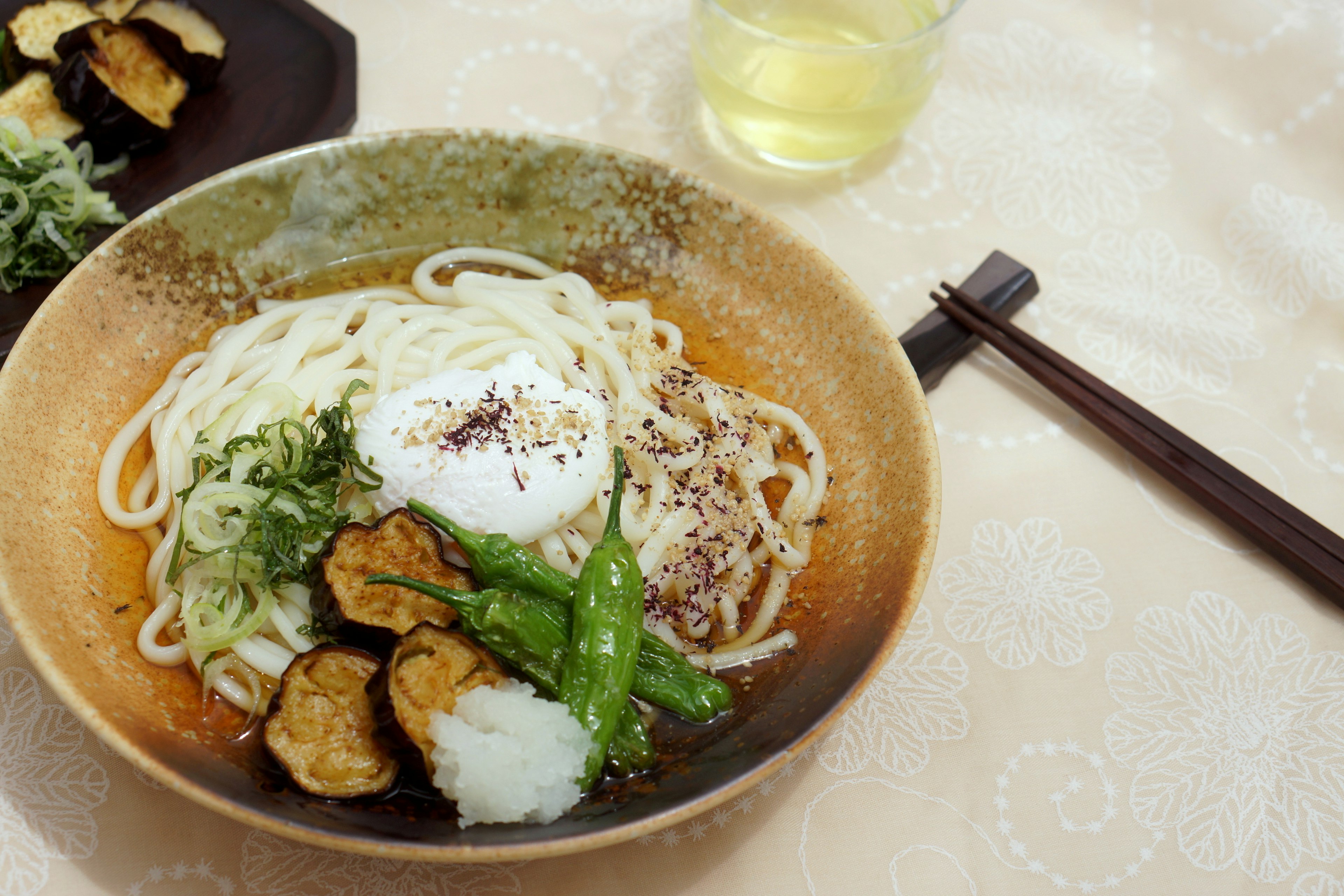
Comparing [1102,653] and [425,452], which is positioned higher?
[1102,653]

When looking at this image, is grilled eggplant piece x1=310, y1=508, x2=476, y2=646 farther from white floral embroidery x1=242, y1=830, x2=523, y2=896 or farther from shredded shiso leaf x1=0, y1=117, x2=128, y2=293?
shredded shiso leaf x1=0, y1=117, x2=128, y2=293

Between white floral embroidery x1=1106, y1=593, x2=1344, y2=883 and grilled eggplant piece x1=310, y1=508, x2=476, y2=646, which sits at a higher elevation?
white floral embroidery x1=1106, y1=593, x2=1344, y2=883

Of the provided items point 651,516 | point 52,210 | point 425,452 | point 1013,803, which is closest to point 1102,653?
point 1013,803

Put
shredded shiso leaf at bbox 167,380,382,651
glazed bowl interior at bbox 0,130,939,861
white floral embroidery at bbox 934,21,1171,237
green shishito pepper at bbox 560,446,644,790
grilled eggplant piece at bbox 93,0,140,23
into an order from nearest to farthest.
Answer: glazed bowl interior at bbox 0,130,939,861, green shishito pepper at bbox 560,446,644,790, shredded shiso leaf at bbox 167,380,382,651, grilled eggplant piece at bbox 93,0,140,23, white floral embroidery at bbox 934,21,1171,237

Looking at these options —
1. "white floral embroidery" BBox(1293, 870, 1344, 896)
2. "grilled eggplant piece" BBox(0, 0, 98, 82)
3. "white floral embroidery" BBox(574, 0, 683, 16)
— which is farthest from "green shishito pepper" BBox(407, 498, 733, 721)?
"white floral embroidery" BBox(574, 0, 683, 16)

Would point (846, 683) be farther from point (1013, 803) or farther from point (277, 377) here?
point (277, 377)

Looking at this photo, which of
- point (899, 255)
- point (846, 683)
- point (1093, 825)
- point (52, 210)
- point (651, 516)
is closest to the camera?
point (846, 683)
